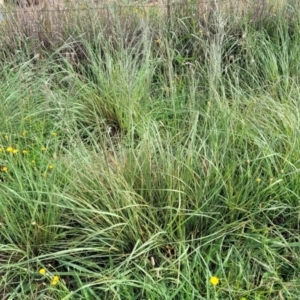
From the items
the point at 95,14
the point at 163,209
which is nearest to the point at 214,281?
the point at 163,209

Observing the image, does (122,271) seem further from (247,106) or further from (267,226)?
(247,106)

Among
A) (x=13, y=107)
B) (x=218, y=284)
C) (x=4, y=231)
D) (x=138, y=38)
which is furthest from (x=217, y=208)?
(x=138, y=38)

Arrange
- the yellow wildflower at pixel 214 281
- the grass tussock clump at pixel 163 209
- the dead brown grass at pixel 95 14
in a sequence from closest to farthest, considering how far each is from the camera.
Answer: the yellow wildflower at pixel 214 281, the grass tussock clump at pixel 163 209, the dead brown grass at pixel 95 14

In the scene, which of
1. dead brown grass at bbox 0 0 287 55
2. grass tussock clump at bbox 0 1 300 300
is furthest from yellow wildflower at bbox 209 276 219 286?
dead brown grass at bbox 0 0 287 55

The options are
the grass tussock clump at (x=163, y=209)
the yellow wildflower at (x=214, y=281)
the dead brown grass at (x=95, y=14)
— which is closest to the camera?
the yellow wildflower at (x=214, y=281)

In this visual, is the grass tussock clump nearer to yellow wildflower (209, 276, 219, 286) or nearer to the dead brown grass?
yellow wildflower (209, 276, 219, 286)

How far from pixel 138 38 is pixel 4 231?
2026mm

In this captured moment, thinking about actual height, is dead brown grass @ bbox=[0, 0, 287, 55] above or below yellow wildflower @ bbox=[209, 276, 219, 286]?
above

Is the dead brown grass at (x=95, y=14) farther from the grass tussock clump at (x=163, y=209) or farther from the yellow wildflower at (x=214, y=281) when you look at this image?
the yellow wildflower at (x=214, y=281)

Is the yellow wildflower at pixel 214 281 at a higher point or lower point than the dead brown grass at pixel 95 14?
lower

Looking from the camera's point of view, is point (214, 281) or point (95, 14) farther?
point (95, 14)

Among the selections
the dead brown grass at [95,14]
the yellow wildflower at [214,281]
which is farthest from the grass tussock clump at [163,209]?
the dead brown grass at [95,14]

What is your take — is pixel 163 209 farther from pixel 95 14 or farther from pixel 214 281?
pixel 95 14

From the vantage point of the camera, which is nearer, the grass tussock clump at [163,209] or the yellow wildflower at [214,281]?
the yellow wildflower at [214,281]
